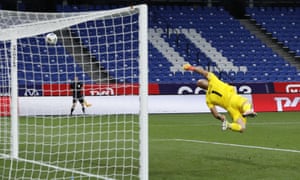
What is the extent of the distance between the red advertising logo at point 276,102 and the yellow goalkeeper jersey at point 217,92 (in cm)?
1647

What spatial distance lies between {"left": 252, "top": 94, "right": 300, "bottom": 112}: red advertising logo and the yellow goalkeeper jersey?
1647 cm

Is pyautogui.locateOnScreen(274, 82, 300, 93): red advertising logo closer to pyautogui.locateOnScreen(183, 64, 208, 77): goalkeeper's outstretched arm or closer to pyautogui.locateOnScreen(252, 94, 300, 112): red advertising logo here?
pyautogui.locateOnScreen(252, 94, 300, 112): red advertising logo

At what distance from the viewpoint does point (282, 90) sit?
106 feet

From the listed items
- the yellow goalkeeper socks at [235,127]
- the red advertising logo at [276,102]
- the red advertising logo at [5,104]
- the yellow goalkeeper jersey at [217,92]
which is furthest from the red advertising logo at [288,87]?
the yellow goalkeeper socks at [235,127]

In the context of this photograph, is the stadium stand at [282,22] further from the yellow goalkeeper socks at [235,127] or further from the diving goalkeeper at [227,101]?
Result: the yellow goalkeeper socks at [235,127]

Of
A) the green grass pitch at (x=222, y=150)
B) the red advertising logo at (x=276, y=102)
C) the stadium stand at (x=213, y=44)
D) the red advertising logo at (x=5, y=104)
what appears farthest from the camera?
the stadium stand at (x=213, y=44)

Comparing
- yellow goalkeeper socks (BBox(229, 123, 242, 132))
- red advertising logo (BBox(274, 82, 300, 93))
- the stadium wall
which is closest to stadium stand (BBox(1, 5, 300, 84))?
red advertising logo (BBox(274, 82, 300, 93))

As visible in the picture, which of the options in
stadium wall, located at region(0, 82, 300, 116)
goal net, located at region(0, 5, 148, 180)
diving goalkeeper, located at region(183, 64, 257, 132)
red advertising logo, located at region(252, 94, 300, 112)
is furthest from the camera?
red advertising logo, located at region(252, 94, 300, 112)

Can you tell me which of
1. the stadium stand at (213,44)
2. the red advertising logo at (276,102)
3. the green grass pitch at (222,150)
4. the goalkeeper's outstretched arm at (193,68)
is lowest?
the green grass pitch at (222,150)

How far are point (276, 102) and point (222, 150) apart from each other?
621 inches

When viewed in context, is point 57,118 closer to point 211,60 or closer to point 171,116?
point 171,116

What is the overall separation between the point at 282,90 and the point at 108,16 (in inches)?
886

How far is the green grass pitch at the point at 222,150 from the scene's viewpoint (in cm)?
1213

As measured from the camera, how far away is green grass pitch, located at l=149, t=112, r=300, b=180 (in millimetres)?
12133
